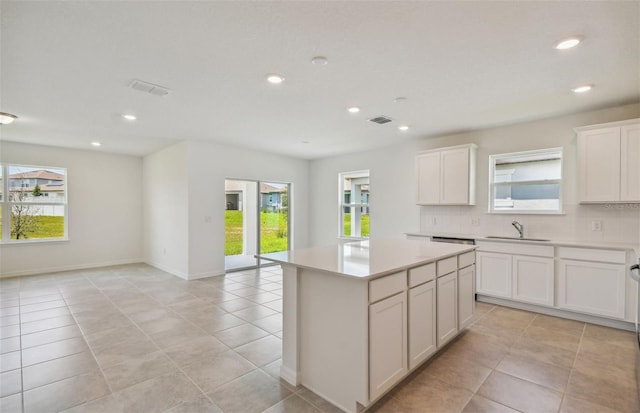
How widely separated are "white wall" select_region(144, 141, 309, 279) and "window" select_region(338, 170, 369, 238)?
61.3 inches

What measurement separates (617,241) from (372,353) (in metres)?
3.66

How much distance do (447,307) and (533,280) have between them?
5.92 ft

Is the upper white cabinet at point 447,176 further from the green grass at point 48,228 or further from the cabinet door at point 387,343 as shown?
the green grass at point 48,228

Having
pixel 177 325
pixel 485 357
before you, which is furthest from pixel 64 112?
pixel 485 357

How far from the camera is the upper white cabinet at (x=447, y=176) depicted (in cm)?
464

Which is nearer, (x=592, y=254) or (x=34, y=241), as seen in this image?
(x=592, y=254)

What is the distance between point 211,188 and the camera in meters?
5.81

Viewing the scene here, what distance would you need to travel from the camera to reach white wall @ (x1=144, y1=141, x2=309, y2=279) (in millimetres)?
5539

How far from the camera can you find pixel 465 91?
316cm

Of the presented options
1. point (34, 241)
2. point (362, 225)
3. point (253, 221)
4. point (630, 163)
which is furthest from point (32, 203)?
point (630, 163)

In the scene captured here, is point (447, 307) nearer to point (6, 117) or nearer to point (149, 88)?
point (149, 88)

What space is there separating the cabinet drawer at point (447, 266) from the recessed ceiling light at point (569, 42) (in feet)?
6.17

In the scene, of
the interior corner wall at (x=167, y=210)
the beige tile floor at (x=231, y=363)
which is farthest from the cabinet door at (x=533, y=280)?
the interior corner wall at (x=167, y=210)

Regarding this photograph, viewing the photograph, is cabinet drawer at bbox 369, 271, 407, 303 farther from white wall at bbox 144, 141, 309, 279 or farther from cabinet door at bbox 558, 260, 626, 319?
white wall at bbox 144, 141, 309, 279
